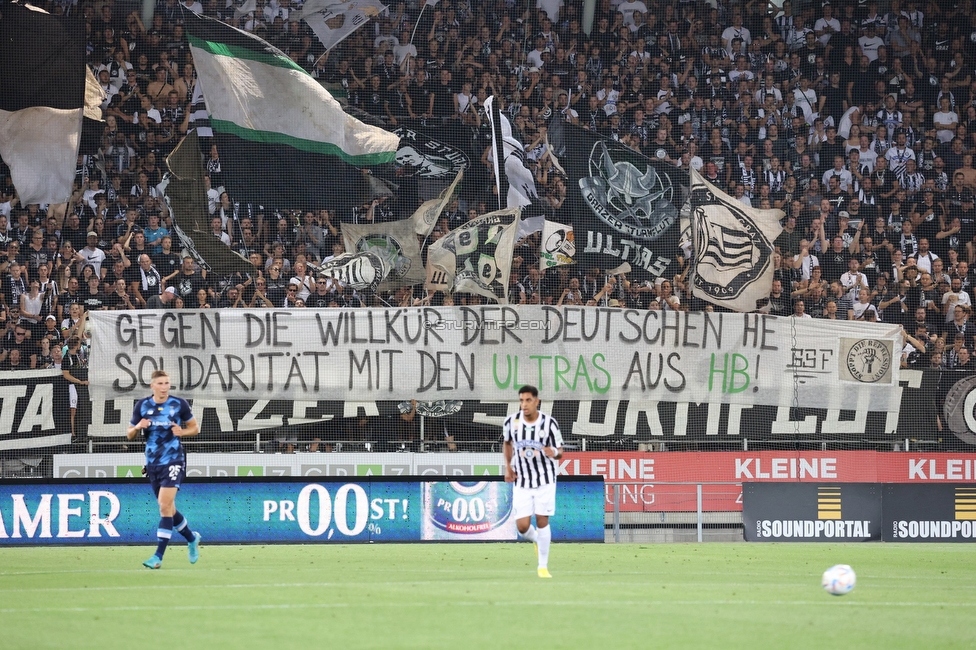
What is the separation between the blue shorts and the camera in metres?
13.1

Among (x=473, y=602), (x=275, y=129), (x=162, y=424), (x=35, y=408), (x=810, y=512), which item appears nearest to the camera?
(x=473, y=602)

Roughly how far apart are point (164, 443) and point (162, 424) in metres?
0.24

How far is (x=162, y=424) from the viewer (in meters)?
13.0

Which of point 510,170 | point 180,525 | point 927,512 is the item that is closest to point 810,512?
point 927,512

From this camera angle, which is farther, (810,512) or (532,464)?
(810,512)

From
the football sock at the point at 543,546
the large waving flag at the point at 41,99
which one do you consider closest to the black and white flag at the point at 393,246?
the large waving flag at the point at 41,99

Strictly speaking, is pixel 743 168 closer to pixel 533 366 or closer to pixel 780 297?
pixel 780 297

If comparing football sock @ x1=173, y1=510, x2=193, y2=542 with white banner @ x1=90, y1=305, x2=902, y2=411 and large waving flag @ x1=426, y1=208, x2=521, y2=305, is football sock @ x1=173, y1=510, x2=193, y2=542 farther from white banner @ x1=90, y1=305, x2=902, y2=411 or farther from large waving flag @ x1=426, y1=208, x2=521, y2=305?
large waving flag @ x1=426, y1=208, x2=521, y2=305

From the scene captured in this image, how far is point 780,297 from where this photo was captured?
74.6 feet

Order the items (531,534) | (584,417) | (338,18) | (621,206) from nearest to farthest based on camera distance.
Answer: (531,534), (584,417), (621,206), (338,18)

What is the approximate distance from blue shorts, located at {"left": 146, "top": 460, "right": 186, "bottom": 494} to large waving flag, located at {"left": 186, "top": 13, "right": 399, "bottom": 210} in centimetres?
982

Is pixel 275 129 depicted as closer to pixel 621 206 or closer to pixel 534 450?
pixel 621 206

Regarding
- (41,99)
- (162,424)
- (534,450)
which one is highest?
(41,99)

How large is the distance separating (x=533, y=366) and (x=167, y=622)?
13198mm
